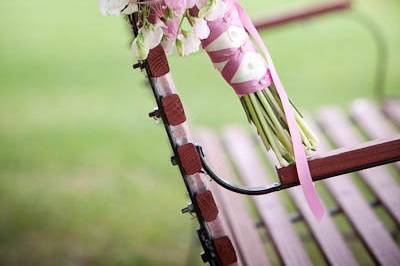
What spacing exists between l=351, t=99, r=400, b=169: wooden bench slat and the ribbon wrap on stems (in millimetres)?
1057

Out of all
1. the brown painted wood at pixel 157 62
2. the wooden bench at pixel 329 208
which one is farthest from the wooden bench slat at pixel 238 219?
the brown painted wood at pixel 157 62

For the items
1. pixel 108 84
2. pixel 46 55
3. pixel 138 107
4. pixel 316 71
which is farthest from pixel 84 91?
pixel 316 71

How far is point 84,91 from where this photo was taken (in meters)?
4.64

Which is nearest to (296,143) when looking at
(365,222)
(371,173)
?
(365,222)

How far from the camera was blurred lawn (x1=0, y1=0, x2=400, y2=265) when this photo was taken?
3002 mm

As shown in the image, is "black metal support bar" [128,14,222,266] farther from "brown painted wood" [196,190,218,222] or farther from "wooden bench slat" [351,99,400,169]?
"wooden bench slat" [351,99,400,169]

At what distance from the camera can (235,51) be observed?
150cm

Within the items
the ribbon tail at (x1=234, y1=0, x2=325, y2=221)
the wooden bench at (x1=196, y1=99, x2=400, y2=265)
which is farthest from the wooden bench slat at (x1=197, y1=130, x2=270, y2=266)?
the ribbon tail at (x1=234, y1=0, x2=325, y2=221)

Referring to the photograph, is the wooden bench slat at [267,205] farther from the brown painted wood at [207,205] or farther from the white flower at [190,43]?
the white flower at [190,43]

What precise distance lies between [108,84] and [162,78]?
3291mm

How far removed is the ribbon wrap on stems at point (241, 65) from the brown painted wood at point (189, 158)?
7.3 inches

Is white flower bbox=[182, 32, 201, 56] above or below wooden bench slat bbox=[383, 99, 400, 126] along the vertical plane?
below

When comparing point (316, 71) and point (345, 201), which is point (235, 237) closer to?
point (345, 201)

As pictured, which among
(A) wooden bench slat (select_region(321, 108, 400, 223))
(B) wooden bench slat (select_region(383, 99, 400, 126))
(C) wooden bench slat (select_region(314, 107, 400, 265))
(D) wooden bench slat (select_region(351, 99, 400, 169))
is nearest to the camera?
(C) wooden bench slat (select_region(314, 107, 400, 265))
